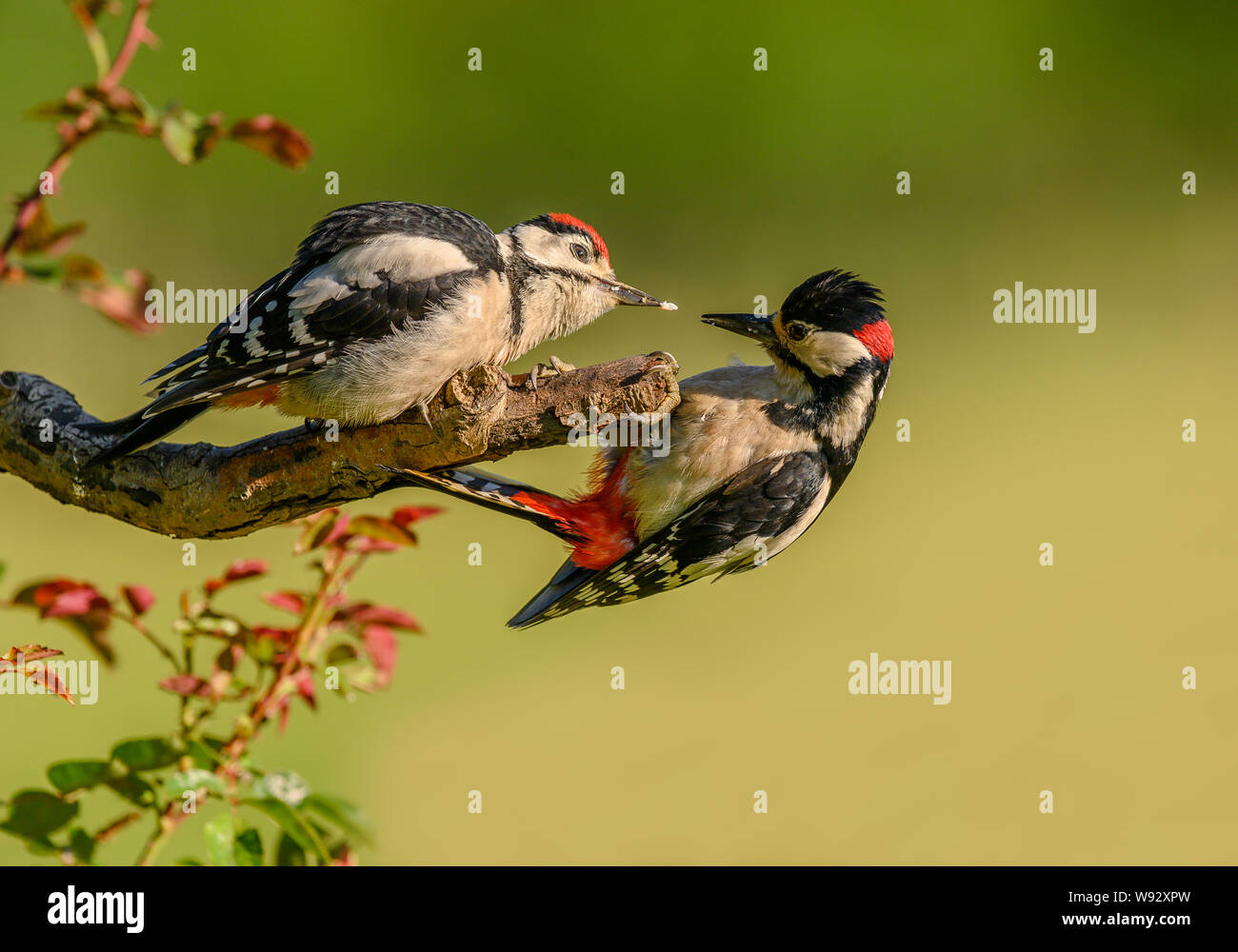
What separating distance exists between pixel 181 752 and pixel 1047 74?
8.41 meters

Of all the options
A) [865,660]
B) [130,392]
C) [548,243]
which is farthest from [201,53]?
[548,243]

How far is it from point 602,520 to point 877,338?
1.69ft

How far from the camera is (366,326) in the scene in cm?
162

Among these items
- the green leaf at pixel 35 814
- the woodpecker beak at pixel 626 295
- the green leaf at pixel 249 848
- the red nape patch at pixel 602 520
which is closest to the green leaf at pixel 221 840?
the green leaf at pixel 249 848

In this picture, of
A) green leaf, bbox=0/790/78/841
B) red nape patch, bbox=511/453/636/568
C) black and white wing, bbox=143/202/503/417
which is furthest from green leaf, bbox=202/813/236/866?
red nape patch, bbox=511/453/636/568

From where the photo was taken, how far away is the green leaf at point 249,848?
107cm

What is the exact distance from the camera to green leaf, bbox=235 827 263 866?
1.07 m

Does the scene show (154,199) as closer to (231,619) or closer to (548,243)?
(548,243)

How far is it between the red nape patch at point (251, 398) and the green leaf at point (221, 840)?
717 mm

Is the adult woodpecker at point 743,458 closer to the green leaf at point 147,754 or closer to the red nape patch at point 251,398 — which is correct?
the red nape patch at point 251,398

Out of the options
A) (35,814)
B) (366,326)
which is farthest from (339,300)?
(35,814)

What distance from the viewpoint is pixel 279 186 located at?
6848mm

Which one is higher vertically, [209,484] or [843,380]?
[843,380]

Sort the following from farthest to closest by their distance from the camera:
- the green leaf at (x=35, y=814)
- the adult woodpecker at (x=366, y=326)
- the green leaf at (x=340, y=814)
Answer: the adult woodpecker at (x=366, y=326) → the green leaf at (x=340, y=814) → the green leaf at (x=35, y=814)
